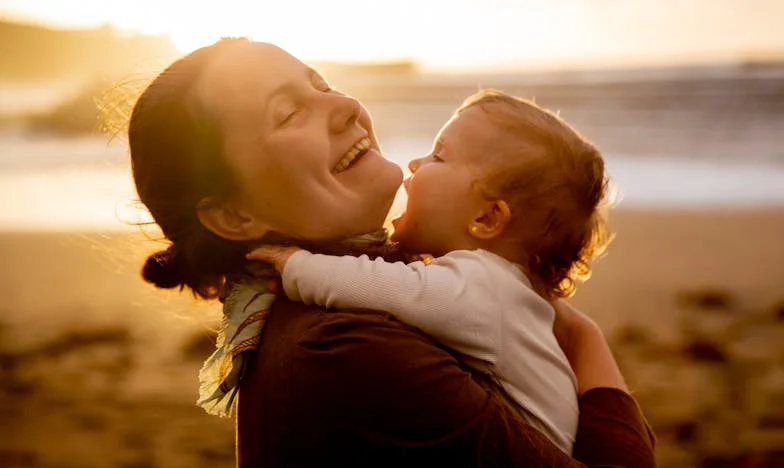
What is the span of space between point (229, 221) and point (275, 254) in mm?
151

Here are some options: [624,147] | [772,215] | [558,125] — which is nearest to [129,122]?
[558,125]

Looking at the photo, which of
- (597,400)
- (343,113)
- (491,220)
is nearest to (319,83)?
(343,113)

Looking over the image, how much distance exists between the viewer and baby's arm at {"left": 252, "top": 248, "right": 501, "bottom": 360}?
1.66m

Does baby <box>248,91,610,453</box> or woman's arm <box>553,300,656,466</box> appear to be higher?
baby <box>248,91,610,453</box>

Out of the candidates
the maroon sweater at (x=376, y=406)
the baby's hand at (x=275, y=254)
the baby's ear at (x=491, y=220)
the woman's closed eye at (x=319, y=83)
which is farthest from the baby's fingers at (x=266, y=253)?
the baby's ear at (x=491, y=220)

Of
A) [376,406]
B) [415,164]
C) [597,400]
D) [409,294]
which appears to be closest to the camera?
[376,406]

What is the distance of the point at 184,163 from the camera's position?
73.0 inches

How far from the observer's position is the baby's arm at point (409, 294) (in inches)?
65.3

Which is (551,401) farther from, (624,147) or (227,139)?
(624,147)

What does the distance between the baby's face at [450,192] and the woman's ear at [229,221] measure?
392mm

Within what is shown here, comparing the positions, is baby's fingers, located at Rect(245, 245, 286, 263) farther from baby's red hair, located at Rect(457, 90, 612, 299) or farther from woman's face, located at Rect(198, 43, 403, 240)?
baby's red hair, located at Rect(457, 90, 612, 299)

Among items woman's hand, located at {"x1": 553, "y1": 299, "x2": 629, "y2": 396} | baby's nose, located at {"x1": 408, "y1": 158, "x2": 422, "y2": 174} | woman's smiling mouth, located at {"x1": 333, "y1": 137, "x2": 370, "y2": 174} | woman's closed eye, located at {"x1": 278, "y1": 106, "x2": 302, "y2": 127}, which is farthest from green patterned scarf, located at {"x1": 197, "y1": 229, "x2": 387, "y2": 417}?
woman's hand, located at {"x1": 553, "y1": 299, "x2": 629, "y2": 396}

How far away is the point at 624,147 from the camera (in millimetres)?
15289

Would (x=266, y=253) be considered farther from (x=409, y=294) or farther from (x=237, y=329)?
(x=409, y=294)
